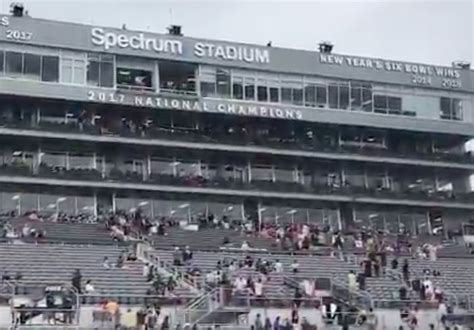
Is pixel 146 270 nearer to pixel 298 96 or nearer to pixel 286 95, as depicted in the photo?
pixel 286 95

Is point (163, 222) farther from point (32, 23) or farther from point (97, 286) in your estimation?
point (97, 286)

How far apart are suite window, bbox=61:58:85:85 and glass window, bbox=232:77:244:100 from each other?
7.68m

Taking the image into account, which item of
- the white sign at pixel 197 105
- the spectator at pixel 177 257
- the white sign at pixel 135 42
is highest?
the white sign at pixel 135 42

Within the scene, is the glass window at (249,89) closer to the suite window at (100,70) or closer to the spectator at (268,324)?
the suite window at (100,70)

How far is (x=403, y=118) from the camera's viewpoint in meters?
58.9

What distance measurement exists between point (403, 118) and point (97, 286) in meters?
27.0

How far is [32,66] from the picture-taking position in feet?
165

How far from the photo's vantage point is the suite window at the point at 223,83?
178ft

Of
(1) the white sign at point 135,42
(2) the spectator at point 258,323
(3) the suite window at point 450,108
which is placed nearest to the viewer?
(2) the spectator at point 258,323

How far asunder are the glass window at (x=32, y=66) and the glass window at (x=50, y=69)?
9.0 inches

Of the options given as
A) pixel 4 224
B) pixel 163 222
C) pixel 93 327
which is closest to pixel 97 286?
pixel 93 327

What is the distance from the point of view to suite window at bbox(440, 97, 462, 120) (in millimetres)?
60062

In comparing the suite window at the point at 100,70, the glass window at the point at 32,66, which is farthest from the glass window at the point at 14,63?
the suite window at the point at 100,70

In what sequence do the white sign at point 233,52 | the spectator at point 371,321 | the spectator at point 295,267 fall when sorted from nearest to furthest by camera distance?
the spectator at point 371,321, the spectator at point 295,267, the white sign at point 233,52
